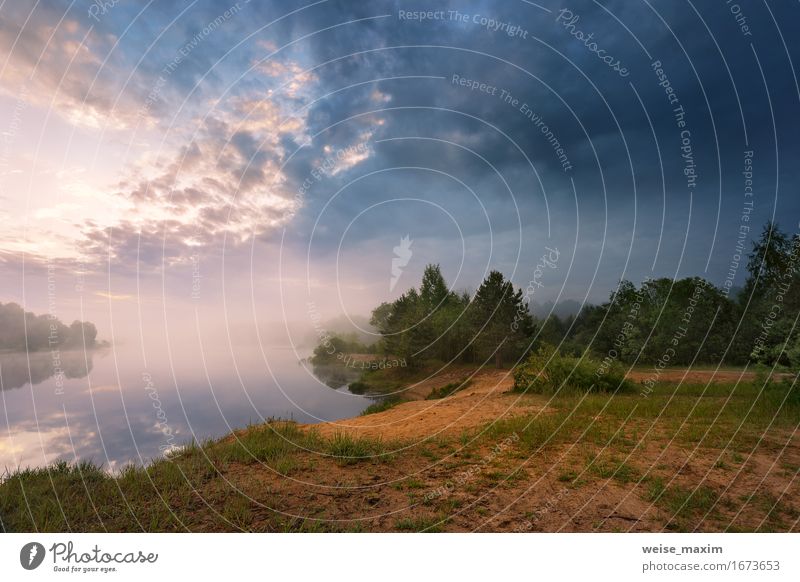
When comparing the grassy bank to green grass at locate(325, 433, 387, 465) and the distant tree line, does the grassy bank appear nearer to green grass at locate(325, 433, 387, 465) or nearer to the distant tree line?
green grass at locate(325, 433, 387, 465)

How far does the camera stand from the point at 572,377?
15.4 m

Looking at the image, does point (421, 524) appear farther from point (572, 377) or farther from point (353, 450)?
point (572, 377)

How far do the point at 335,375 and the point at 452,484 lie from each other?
131ft

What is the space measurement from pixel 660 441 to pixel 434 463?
15.5 feet

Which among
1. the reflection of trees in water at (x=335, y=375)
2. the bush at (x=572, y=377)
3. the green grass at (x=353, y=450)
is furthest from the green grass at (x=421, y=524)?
the reflection of trees in water at (x=335, y=375)

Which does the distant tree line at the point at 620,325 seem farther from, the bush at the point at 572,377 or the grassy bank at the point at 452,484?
the grassy bank at the point at 452,484

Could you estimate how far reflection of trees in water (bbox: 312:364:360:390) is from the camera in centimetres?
3991

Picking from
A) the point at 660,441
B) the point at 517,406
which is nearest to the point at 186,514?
the point at 660,441

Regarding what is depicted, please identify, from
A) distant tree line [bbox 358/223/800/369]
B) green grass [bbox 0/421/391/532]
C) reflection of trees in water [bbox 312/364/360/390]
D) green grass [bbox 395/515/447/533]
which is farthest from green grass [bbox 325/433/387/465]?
reflection of trees in water [bbox 312/364/360/390]

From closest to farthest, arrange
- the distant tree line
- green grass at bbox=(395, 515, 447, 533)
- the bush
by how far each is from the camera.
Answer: green grass at bbox=(395, 515, 447, 533), the bush, the distant tree line

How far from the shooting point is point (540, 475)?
6.14 metres

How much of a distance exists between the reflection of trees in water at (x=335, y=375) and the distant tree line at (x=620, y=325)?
4964mm

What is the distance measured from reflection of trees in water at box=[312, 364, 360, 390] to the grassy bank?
31.5 metres

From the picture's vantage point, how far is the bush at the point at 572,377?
15008 mm
